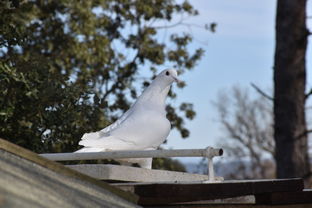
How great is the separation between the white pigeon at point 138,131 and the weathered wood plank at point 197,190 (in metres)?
0.87

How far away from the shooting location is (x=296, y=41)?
9672 mm

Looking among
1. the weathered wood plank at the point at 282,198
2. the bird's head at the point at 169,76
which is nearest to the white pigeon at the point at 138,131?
the bird's head at the point at 169,76

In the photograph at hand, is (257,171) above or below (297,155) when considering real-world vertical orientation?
above

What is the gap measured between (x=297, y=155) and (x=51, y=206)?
7.11 m

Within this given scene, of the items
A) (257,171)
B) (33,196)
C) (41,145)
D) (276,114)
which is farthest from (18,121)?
(257,171)

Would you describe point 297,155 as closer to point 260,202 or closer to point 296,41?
point 296,41

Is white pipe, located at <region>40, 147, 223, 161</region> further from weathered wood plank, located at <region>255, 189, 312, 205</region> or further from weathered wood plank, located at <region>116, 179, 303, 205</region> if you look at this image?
weathered wood plank, located at <region>255, 189, 312, 205</region>

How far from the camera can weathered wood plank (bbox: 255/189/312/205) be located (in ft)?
13.7

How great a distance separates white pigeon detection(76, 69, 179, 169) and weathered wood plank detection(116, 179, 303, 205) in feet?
2.86

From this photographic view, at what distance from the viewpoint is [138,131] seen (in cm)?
491

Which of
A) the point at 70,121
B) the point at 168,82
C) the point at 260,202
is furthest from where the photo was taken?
the point at 70,121

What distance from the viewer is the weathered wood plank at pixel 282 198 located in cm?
418

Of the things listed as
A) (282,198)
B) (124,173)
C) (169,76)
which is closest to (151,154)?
(124,173)

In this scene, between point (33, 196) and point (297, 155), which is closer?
point (33, 196)
